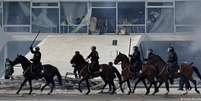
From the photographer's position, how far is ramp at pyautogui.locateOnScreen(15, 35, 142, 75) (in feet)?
134

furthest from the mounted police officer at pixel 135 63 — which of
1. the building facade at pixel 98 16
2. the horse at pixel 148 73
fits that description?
the building facade at pixel 98 16

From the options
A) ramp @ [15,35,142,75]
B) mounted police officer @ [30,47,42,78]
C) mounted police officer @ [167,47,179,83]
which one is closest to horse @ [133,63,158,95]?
mounted police officer @ [167,47,179,83]

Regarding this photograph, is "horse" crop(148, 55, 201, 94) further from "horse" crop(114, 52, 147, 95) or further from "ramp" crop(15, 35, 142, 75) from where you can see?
"ramp" crop(15, 35, 142, 75)

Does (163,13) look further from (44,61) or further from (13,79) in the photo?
(13,79)

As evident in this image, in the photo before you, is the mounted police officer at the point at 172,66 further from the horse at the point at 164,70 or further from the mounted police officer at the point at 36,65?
the mounted police officer at the point at 36,65

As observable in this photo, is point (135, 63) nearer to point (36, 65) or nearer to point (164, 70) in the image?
point (164, 70)

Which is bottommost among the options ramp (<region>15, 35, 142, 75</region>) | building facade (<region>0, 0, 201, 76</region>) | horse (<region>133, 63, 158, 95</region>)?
horse (<region>133, 63, 158, 95</region>)

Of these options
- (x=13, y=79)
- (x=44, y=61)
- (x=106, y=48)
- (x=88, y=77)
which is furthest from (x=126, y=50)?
(x=88, y=77)

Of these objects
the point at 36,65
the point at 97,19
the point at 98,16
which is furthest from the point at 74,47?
the point at 36,65

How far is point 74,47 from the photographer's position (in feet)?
141

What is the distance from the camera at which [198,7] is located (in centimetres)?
4641

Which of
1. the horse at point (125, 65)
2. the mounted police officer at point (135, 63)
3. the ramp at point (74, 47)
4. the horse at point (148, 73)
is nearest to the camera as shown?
the horse at point (148, 73)

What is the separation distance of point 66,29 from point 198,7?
858 cm

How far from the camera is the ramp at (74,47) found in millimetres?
Result: 40750
